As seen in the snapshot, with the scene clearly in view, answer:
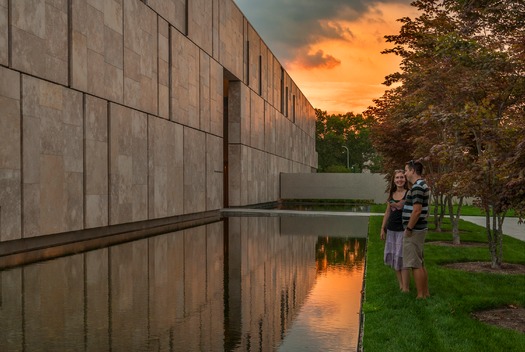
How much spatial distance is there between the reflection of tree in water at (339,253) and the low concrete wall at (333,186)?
34.6 metres

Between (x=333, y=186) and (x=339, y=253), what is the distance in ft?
129

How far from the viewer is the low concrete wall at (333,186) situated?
173 feet

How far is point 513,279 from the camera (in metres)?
10.1

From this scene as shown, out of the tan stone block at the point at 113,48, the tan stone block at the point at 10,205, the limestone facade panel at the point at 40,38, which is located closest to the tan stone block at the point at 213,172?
the tan stone block at the point at 113,48

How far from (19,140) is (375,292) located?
9698 mm

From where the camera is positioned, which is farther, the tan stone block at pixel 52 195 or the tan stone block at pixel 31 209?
the tan stone block at pixel 52 195

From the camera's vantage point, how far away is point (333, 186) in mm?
53156

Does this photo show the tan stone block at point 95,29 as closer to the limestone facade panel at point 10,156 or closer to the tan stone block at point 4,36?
the tan stone block at point 4,36

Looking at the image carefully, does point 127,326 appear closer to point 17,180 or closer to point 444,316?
point 444,316

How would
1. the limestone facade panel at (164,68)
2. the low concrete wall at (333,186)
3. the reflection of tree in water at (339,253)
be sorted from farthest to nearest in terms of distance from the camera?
1. the low concrete wall at (333,186)
2. the limestone facade panel at (164,68)
3. the reflection of tree in water at (339,253)

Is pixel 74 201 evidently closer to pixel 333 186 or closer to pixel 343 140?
pixel 333 186

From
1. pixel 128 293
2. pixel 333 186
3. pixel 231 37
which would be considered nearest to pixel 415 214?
pixel 128 293

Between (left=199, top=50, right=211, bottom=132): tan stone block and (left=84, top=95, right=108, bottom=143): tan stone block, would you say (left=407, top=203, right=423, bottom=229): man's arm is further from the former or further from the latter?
(left=199, top=50, right=211, bottom=132): tan stone block

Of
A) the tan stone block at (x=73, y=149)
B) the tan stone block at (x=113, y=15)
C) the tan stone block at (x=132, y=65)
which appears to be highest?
the tan stone block at (x=113, y=15)
